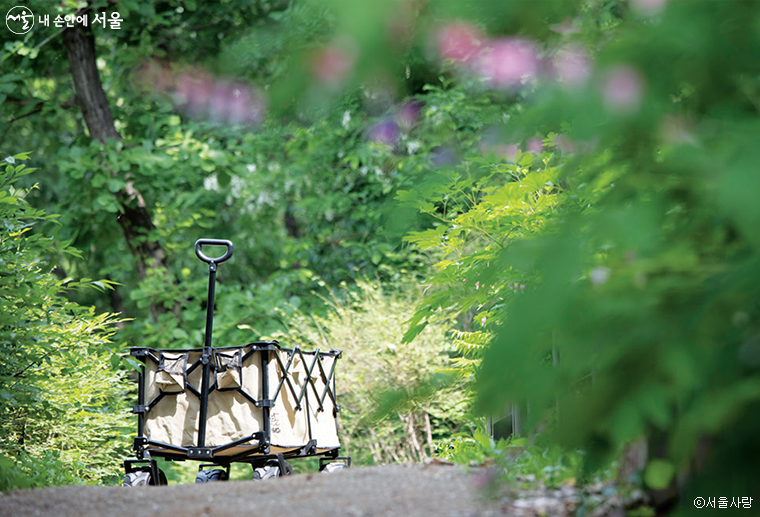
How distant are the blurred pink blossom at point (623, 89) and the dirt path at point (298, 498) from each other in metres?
1.30

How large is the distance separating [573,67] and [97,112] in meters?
7.25

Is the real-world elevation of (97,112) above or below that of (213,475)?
above

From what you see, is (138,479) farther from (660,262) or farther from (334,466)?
(660,262)

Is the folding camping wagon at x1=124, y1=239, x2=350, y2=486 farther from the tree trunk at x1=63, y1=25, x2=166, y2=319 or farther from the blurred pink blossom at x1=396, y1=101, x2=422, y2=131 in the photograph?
the tree trunk at x1=63, y1=25, x2=166, y2=319

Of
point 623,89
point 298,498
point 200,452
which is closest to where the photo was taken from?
point 623,89

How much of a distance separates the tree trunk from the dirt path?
525cm

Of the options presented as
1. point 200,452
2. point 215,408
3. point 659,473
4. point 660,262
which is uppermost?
point 215,408

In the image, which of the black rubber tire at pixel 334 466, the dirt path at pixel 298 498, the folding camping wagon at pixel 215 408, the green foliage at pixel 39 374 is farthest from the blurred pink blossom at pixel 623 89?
the black rubber tire at pixel 334 466

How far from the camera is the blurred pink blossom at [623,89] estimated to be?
94 cm

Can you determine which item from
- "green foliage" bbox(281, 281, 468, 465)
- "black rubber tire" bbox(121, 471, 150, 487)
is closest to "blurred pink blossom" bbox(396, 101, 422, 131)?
"black rubber tire" bbox(121, 471, 150, 487)

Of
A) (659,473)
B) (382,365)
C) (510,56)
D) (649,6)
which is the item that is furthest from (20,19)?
(659,473)

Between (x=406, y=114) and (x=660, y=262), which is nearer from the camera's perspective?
(x=660, y=262)

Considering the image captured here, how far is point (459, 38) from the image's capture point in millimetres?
1153

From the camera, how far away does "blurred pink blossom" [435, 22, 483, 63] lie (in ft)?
3.56
